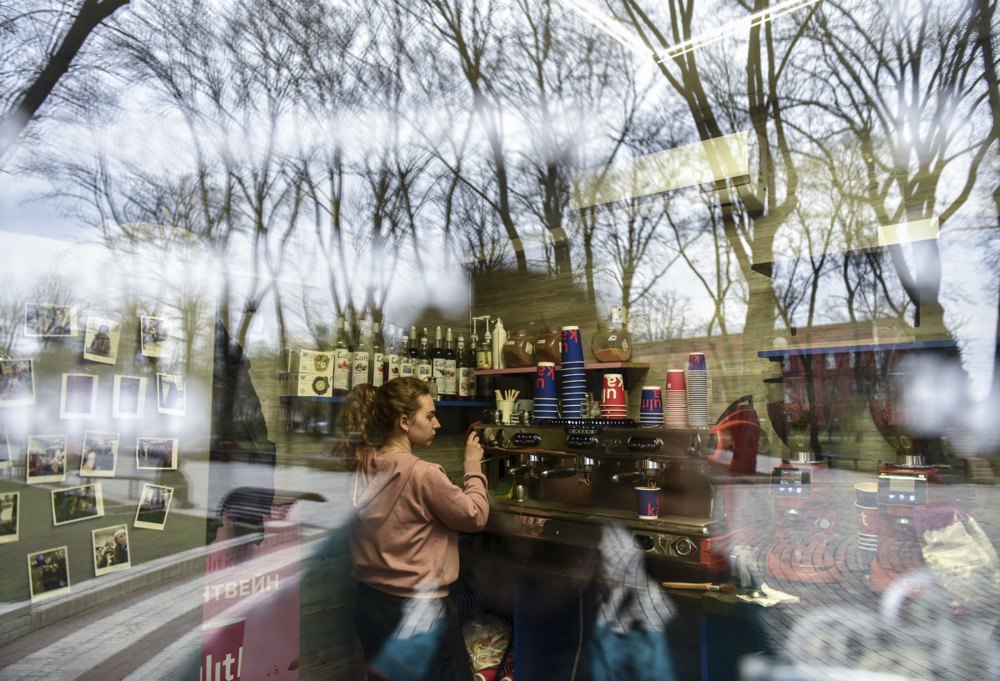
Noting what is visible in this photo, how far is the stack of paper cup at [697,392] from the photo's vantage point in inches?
→ 108

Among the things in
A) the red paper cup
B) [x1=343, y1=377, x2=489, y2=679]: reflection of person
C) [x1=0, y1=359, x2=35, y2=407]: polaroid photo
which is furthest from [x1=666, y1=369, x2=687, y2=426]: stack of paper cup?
[x1=0, y1=359, x2=35, y2=407]: polaroid photo

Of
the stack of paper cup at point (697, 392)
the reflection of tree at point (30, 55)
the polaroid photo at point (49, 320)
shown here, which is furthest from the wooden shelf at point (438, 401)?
the reflection of tree at point (30, 55)

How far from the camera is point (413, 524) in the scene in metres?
2.15

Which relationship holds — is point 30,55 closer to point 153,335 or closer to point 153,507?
point 153,335

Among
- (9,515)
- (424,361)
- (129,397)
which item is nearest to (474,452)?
(424,361)

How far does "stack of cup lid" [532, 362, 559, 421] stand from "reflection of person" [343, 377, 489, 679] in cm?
86

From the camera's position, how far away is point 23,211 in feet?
6.17

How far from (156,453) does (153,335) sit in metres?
0.43

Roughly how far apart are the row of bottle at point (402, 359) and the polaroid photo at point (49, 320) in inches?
48.9

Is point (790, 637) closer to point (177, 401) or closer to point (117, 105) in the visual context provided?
point (177, 401)

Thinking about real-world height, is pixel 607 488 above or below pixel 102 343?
below

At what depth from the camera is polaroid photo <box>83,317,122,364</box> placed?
201 cm

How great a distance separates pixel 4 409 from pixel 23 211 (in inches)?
24.0

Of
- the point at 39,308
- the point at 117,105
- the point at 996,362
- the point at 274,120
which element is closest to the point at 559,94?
the point at 274,120
